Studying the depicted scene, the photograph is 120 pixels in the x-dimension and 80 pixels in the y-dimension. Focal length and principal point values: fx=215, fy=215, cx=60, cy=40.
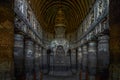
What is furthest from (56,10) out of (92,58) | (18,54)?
(18,54)

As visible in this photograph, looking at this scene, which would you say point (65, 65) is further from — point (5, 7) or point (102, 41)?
point (5, 7)

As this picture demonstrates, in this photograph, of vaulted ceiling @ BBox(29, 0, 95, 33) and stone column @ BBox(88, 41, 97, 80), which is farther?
vaulted ceiling @ BBox(29, 0, 95, 33)

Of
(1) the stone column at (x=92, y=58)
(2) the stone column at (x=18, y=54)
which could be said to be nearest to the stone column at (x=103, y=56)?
(2) the stone column at (x=18, y=54)

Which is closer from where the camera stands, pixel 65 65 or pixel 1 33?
pixel 1 33

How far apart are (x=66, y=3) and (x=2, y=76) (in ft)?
107

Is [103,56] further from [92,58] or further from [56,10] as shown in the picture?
[56,10]

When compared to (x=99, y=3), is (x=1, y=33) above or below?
below

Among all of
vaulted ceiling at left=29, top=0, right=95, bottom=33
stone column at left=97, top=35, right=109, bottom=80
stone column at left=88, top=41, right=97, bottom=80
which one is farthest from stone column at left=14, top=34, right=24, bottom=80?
vaulted ceiling at left=29, top=0, right=95, bottom=33

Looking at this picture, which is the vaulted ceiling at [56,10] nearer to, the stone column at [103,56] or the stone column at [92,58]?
the stone column at [92,58]

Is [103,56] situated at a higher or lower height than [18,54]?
A: lower

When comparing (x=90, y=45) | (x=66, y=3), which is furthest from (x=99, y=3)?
(x=66, y=3)

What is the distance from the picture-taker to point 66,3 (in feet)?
134

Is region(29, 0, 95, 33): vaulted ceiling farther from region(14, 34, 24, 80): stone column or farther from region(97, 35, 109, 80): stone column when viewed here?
region(14, 34, 24, 80): stone column

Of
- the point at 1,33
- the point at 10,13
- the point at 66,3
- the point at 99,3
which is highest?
the point at 66,3
